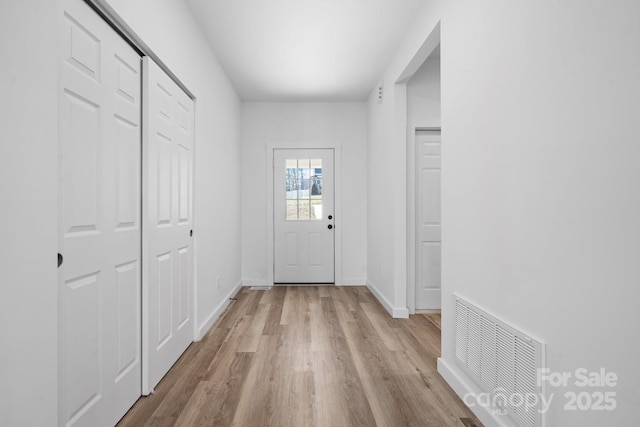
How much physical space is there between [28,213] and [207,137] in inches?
92.4

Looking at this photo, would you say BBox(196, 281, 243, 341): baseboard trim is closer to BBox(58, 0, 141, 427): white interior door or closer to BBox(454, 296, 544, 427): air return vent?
BBox(58, 0, 141, 427): white interior door

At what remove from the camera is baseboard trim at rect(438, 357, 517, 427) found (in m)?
1.67

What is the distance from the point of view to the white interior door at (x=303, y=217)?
5.28 metres

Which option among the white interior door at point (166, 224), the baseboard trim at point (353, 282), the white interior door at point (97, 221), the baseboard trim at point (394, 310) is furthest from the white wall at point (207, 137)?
the baseboard trim at point (394, 310)

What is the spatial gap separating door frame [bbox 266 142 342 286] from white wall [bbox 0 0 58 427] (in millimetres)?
3938

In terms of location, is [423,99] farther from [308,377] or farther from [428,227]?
[308,377]

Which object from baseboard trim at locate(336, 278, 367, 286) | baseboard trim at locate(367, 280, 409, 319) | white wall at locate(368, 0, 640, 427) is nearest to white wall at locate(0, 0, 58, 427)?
white wall at locate(368, 0, 640, 427)

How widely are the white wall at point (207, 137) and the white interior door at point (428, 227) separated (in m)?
2.17

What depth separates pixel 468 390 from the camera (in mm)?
1981

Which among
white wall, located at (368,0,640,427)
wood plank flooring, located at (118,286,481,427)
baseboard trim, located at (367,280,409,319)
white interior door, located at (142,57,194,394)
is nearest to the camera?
white wall, located at (368,0,640,427)

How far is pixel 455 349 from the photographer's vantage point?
219 cm

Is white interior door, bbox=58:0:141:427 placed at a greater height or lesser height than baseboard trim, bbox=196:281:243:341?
greater

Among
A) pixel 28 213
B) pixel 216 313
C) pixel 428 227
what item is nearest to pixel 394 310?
pixel 428 227

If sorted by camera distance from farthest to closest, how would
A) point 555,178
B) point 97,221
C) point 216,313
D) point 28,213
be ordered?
point 216,313 < point 97,221 < point 555,178 < point 28,213
